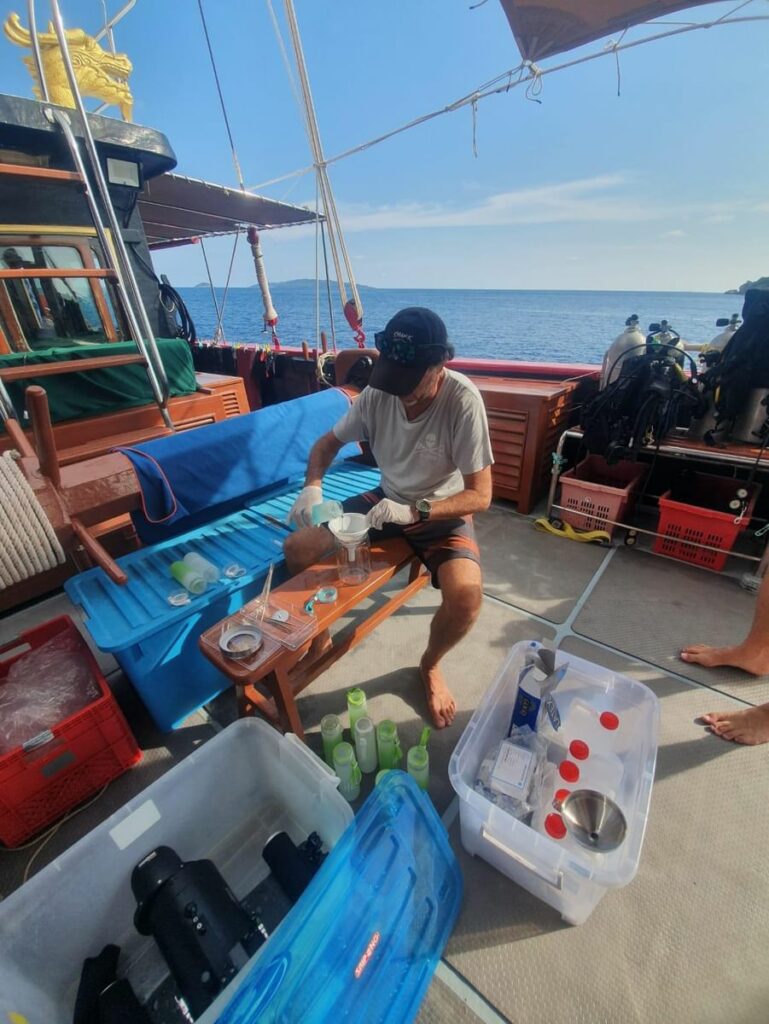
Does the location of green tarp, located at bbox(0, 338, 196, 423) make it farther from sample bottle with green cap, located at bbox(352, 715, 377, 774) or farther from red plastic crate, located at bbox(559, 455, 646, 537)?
red plastic crate, located at bbox(559, 455, 646, 537)

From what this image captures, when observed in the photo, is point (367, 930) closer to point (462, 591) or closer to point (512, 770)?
point (512, 770)

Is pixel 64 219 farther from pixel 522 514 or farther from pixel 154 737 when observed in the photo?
pixel 522 514

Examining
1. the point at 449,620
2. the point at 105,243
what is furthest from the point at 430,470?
the point at 105,243

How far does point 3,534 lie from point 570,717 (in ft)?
6.43

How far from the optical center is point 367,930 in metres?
0.92

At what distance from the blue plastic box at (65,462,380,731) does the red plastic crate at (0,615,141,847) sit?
140 millimetres

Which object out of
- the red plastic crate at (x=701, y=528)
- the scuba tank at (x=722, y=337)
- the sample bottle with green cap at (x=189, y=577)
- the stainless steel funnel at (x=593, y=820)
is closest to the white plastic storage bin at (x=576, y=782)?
the stainless steel funnel at (x=593, y=820)

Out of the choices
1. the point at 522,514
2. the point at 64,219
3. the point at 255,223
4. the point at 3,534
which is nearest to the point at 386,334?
the point at 3,534

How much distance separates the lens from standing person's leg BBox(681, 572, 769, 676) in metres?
1.57

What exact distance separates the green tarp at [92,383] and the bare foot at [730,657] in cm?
333

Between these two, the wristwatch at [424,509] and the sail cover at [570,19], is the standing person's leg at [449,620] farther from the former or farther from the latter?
the sail cover at [570,19]

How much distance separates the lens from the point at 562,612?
2.11 metres

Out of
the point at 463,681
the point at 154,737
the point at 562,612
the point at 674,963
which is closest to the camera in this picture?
the point at 674,963

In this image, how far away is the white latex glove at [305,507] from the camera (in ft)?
5.58
